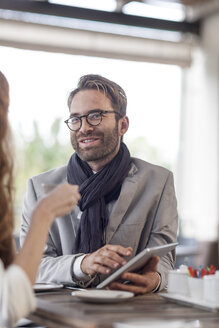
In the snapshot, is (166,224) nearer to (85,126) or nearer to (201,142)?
(85,126)

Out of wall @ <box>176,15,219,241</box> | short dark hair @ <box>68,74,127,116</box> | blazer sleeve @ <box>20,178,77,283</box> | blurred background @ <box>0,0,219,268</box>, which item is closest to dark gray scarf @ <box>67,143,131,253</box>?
blazer sleeve @ <box>20,178,77,283</box>

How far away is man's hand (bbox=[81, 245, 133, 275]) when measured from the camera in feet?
7.37

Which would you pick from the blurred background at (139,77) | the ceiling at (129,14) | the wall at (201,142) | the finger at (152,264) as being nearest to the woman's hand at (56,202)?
the finger at (152,264)

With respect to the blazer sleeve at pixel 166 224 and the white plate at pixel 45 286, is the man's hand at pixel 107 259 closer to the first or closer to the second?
the white plate at pixel 45 286

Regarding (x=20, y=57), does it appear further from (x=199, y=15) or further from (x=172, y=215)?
(x=172, y=215)

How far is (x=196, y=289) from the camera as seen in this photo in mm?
2037

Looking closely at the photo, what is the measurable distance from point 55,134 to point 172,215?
4591 millimetres

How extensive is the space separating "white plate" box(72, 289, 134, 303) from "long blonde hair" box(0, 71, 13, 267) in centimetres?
28

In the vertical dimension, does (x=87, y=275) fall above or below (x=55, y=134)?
below

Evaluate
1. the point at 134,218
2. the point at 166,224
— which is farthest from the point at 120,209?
the point at 166,224

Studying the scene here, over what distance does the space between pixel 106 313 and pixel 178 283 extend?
1.37 ft

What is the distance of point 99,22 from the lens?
7160mm

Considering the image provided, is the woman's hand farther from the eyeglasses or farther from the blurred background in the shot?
the blurred background

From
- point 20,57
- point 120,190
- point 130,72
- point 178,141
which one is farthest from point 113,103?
point 178,141
